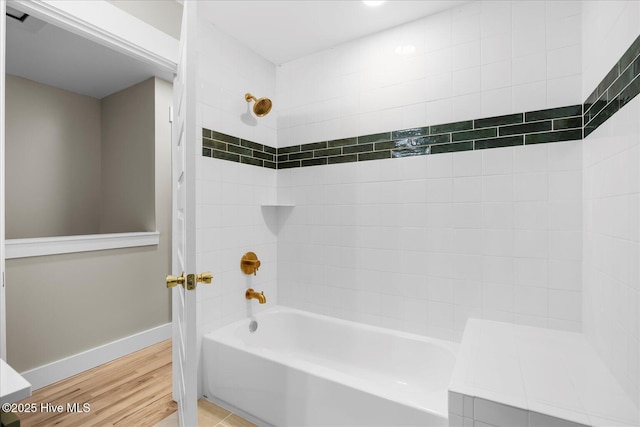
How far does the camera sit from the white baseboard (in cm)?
206

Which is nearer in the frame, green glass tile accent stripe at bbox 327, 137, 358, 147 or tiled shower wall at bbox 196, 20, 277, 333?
tiled shower wall at bbox 196, 20, 277, 333

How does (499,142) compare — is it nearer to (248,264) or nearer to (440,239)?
(440,239)

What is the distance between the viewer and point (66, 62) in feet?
9.24

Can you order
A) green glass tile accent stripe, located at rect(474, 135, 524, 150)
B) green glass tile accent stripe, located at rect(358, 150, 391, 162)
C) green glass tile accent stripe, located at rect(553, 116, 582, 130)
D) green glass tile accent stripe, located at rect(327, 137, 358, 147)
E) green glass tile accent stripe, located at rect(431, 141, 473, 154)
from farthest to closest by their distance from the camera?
green glass tile accent stripe, located at rect(327, 137, 358, 147) → green glass tile accent stripe, located at rect(358, 150, 391, 162) → green glass tile accent stripe, located at rect(431, 141, 473, 154) → green glass tile accent stripe, located at rect(474, 135, 524, 150) → green glass tile accent stripe, located at rect(553, 116, 582, 130)

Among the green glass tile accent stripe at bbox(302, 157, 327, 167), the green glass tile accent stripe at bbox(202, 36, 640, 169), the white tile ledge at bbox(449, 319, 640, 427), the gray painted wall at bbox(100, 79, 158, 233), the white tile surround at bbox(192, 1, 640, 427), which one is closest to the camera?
the white tile ledge at bbox(449, 319, 640, 427)

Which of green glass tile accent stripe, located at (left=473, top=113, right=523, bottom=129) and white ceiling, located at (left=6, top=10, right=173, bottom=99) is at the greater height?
white ceiling, located at (left=6, top=10, right=173, bottom=99)

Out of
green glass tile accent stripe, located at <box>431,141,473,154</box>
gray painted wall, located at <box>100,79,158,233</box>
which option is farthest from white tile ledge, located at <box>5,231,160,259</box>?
green glass tile accent stripe, located at <box>431,141,473,154</box>

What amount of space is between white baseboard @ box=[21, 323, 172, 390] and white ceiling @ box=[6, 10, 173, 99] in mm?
2400

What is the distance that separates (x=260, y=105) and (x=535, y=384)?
2069mm

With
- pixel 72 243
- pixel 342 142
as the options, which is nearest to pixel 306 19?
pixel 342 142

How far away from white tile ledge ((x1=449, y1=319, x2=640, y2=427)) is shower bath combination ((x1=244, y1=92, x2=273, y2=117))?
1.83m

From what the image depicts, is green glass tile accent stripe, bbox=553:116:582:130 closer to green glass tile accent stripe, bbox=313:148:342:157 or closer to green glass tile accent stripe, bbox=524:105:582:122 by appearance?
green glass tile accent stripe, bbox=524:105:582:122

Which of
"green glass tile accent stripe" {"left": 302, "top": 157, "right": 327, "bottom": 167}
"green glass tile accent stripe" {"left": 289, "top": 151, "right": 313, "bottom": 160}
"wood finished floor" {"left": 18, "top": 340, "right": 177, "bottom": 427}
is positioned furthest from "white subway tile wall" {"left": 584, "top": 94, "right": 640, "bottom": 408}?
"wood finished floor" {"left": 18, "top": 340, "right": 177, "bottom": 427}

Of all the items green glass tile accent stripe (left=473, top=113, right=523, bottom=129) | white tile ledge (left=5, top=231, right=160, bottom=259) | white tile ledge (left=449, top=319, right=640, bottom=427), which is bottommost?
white tile ledge (left=449, top=319, right=640, bottom=427)
